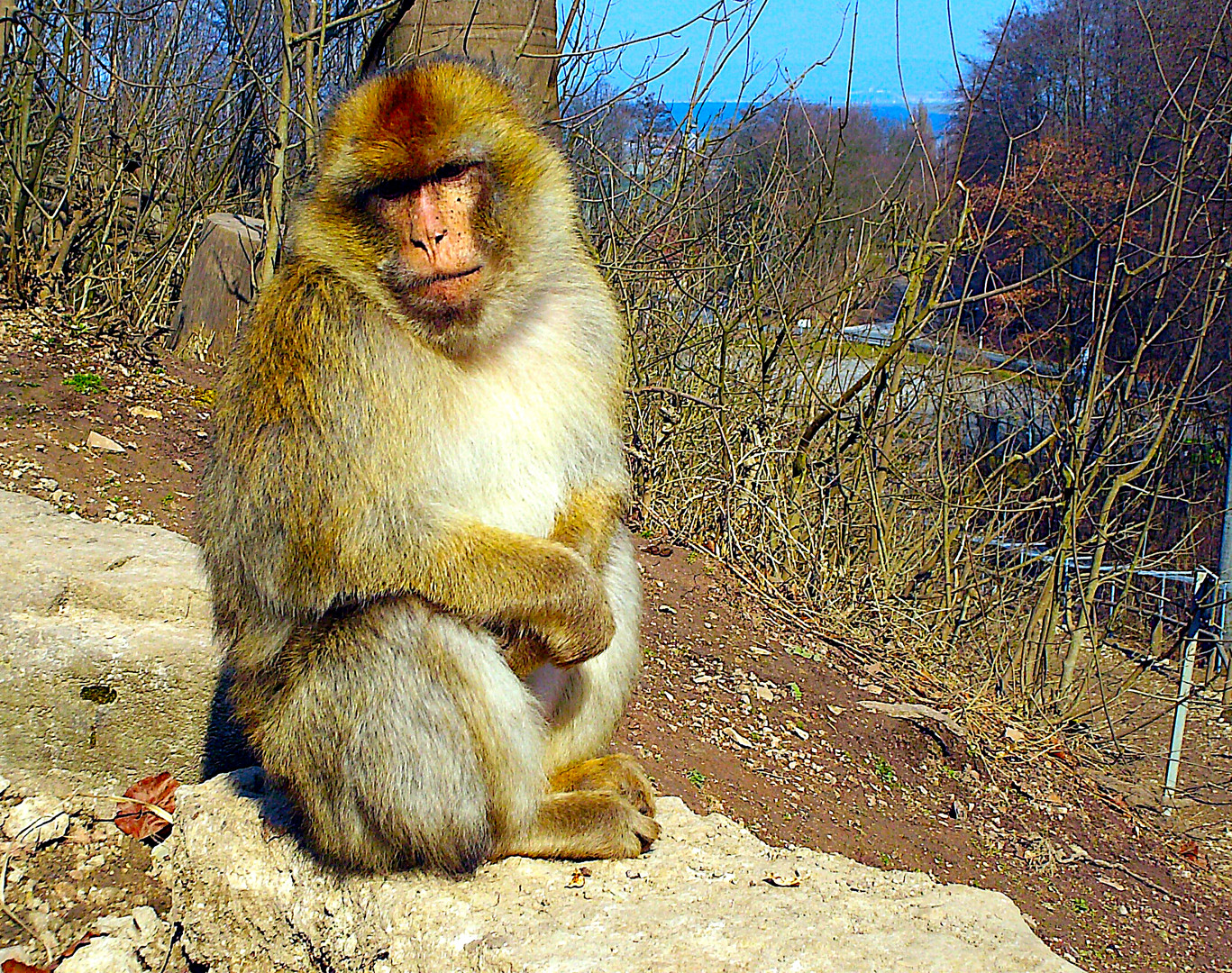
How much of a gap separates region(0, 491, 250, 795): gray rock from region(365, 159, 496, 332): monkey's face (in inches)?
63.2

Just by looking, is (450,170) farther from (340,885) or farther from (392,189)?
(340,885)

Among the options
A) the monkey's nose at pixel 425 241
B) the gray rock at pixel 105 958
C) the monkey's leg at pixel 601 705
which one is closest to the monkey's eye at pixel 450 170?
the monkey's nose at pixel 425 241

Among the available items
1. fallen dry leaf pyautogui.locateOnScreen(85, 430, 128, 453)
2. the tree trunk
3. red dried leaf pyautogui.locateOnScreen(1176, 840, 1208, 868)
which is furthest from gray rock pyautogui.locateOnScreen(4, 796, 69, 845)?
red dried leaf pyautogui.locateOnScreen(1176, 840, 1208, 868)

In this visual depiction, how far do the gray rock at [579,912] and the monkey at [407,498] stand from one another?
97 millimetres

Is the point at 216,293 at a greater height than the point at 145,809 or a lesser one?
greater

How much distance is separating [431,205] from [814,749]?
293 cm

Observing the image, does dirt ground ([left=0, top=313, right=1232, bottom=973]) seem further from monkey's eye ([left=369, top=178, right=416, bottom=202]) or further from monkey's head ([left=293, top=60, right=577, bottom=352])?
monkey's eye ([left=369, top=178, right=416, bottom=202])

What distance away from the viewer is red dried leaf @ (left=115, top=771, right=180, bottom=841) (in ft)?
9.89

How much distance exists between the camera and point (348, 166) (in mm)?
2268

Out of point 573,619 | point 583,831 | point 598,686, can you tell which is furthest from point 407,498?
point 583,831

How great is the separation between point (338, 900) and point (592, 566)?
893mm

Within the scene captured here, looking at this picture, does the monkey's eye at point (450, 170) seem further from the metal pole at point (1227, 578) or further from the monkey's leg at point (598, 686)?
the metal pole at point (1227, 578)

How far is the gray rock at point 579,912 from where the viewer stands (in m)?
2.18

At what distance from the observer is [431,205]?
2.22m
